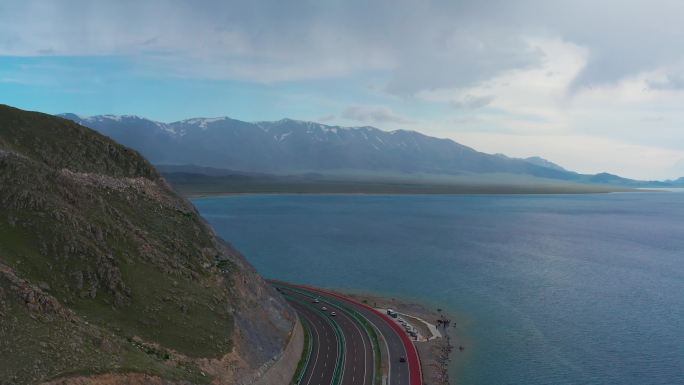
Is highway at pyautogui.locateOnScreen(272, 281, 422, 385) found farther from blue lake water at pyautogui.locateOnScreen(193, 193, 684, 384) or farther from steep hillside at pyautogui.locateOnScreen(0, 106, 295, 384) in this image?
blue lake water at pyautogui.locateOnScreen(193, 193, 684, 384)

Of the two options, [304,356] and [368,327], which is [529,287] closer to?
[368,327]

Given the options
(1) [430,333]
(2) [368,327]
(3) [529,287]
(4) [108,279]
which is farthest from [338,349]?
(3) [529,287]

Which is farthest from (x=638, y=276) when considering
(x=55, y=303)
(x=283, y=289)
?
(x=55, y=303)

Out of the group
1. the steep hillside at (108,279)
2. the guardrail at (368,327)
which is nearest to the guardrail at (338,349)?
the guardrail at (368,327)

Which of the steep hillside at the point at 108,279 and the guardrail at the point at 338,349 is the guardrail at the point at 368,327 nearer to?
the guardrail at the point at 338,349

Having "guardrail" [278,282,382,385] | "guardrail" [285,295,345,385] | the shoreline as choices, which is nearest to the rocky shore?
the shoreline

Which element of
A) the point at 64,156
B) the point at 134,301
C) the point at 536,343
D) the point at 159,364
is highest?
the point at 64,156

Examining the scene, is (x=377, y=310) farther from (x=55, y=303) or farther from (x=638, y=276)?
(x=638, y=276)
